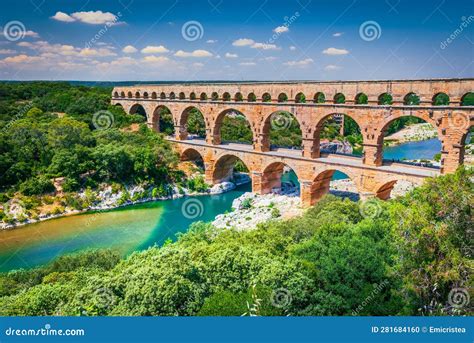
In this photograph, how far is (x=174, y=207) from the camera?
22.6 meters

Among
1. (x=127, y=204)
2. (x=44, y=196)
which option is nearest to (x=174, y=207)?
(x=127, y=204)

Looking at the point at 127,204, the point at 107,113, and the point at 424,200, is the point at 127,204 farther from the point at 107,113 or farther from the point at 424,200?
the point at 424,200

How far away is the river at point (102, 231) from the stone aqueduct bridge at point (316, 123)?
3.15 metres

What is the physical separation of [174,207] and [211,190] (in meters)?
3.24

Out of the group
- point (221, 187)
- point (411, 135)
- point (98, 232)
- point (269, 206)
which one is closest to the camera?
point (98, 232)

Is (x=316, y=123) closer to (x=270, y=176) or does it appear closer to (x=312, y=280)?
(x=270, y=176)

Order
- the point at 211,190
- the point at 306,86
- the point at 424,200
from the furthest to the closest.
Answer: the point at 211,190 → the point at 306,86 → the point at 424,200

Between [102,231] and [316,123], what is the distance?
11.2m

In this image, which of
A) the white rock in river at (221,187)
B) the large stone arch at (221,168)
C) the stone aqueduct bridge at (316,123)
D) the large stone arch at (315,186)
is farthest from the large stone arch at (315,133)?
the white rock in river at (221,187)

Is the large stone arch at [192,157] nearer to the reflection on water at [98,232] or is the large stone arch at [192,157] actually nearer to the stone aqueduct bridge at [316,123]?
the stone aqueduct bridge at [316,123]

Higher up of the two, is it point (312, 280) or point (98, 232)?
point (312, 280)

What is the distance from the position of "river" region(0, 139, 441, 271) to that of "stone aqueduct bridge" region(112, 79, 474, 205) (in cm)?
315

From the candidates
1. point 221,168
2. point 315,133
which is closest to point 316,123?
point 315,133

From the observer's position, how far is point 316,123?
19.9 meters
